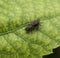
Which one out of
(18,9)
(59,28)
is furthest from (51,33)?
(18,9)

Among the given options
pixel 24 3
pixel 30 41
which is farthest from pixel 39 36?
pixel 24 3

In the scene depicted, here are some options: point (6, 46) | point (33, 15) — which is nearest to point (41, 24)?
point (33, 15)

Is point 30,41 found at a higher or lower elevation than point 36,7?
lower

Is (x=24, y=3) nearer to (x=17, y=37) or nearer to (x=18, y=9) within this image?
(x=18, y=9)

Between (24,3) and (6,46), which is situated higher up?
(24,3)

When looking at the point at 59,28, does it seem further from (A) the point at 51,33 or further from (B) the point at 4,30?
(B) the point at 4,30

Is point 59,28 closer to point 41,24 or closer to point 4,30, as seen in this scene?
point 41,24
